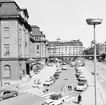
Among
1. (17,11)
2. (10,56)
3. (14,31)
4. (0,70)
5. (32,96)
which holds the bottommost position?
(32,96)

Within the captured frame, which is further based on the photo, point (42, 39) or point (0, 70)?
point (42, 39)

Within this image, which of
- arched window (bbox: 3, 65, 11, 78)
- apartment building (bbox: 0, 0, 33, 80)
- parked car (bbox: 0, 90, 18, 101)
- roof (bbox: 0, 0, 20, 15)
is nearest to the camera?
parked car (bbox: 0, 90, 18, 101)

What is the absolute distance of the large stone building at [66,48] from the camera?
596 feet

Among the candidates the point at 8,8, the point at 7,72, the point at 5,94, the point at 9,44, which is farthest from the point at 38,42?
the point at 5,94

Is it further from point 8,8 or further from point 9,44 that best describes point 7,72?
point 8,8

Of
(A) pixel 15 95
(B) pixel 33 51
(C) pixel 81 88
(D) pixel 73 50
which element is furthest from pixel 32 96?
(D) pixel 73 50

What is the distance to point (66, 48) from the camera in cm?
18488

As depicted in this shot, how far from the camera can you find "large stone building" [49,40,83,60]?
7156 inches

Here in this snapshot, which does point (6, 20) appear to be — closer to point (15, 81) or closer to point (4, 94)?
point (15, 81)

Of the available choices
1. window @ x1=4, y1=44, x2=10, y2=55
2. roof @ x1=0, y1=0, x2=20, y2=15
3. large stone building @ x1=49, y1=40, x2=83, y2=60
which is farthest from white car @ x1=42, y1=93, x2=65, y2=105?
large stone building @ x1=49, y1=40, x2=83, y2=60

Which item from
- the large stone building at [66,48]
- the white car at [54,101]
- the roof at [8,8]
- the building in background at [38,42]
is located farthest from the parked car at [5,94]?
the large stone building at [66,48]

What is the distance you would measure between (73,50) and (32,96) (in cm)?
15458

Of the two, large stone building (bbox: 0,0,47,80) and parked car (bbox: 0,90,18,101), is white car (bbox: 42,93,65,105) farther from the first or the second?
large stone building (bbox: 0,0,47,80)

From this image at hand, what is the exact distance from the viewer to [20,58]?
4116 centimetres
